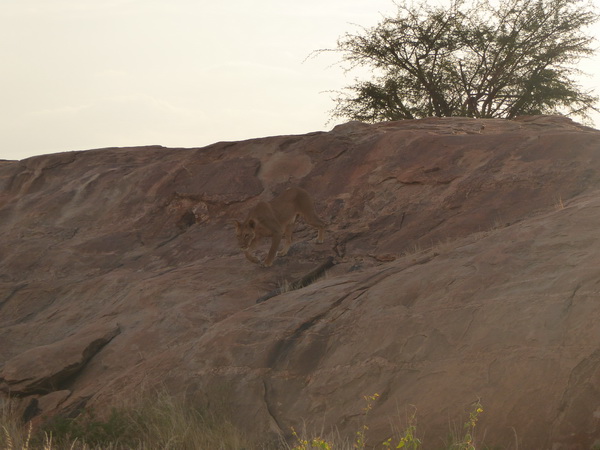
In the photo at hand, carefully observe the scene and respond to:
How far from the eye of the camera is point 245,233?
12.4m

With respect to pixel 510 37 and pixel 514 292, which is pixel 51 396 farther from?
pixel 510 37

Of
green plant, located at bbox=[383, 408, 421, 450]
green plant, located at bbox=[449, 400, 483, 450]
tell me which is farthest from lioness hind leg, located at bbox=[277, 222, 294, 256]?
green plant, located at bbox=[449, 400, 483, 450]

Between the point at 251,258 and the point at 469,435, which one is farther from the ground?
the point at 251,258

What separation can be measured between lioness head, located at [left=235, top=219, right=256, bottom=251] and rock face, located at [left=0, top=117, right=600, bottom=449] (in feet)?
1.21

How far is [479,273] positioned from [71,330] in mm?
6775

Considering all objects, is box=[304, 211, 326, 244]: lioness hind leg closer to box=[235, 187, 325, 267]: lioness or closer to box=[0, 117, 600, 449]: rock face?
box=[235, 187, 325, 267]: lioness

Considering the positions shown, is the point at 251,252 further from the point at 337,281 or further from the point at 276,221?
the point at 337,281

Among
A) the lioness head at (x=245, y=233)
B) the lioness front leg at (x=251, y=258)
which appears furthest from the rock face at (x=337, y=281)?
the lioness head at (x=245, y=233)

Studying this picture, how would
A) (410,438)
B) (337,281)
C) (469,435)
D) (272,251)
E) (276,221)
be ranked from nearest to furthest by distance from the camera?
1. (410,438)
2. (469,435)
3. (337,281)
4. (272,251)
5. (276,221)

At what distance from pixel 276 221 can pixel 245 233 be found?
53 centimetres

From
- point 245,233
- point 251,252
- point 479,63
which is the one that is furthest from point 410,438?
point 479,63

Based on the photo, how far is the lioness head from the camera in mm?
12391

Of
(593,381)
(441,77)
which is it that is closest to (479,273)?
(593,381)

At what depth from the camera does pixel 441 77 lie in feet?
89.1
